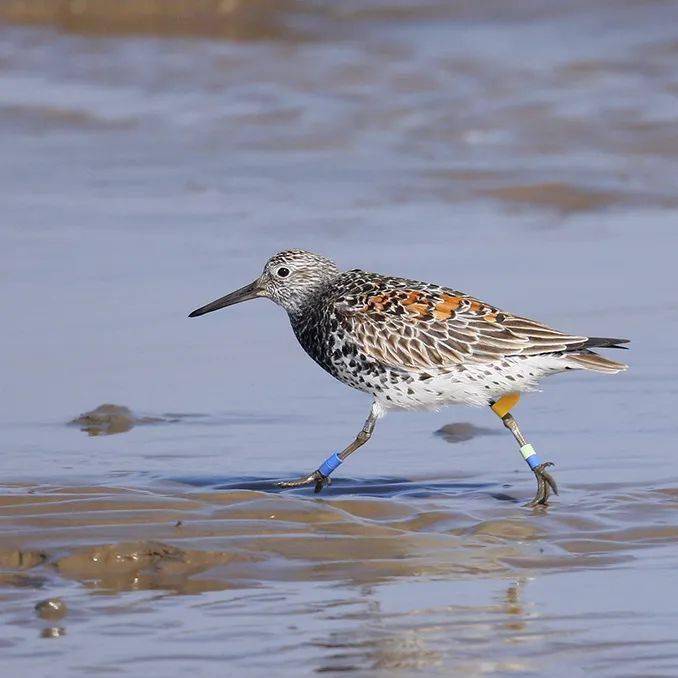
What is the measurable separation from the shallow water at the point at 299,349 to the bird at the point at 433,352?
347mm

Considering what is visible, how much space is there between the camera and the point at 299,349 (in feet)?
35.9

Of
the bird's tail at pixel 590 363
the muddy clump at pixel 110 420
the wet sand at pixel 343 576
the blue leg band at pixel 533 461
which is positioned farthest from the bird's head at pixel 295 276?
the blue leg band at pixel 533 461

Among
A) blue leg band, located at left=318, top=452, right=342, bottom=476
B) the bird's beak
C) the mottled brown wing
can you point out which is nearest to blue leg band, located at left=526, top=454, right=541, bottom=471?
the mottled brown wing

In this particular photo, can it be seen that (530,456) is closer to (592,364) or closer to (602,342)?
(592,364)

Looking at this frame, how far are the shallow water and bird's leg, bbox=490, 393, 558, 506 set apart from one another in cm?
10

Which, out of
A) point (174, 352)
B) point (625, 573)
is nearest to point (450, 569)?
point (625, 573)

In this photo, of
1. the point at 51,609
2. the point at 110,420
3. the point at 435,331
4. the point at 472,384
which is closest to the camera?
the point at 51,609

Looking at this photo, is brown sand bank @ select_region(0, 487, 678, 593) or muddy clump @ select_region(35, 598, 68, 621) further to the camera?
brown sand bank @ select_region(0, 487, 678, 593)

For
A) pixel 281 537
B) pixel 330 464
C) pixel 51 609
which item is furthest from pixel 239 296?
pixel 51 609

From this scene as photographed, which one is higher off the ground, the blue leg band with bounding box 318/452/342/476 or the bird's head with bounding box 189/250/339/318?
the bird's head with bounding box 189/250/339/318

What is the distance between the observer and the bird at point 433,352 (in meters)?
8.61

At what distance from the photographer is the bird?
28.2ft

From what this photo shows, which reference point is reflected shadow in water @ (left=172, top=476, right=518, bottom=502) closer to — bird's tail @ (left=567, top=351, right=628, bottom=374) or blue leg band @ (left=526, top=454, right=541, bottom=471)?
blue leg band @ (left=526, top=454, right=541, bottom=471)

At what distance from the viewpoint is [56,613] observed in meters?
6.40
